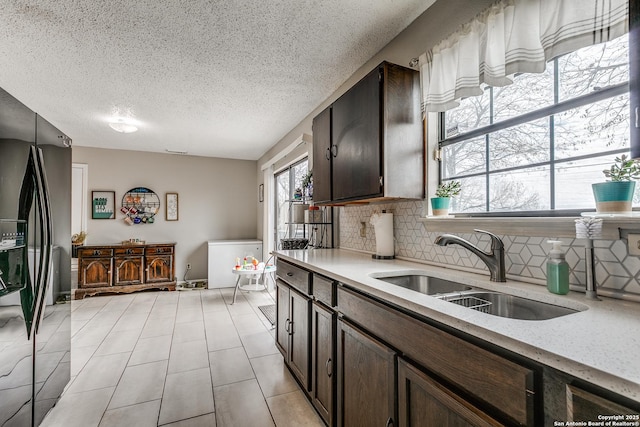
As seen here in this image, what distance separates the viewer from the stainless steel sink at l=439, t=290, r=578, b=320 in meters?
1.08

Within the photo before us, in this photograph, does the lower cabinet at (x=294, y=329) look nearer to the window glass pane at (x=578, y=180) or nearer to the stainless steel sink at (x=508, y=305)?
the stainless steel sink at (x=508, y=305)

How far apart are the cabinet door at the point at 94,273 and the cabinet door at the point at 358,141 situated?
4481 mm

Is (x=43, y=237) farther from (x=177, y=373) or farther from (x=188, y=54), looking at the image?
(x=188, y=54)

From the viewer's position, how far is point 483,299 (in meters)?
1.30

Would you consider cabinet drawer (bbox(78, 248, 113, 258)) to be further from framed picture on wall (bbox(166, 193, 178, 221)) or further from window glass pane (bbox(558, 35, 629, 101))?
window glass pane (bbox(558, 35, 629, 101))

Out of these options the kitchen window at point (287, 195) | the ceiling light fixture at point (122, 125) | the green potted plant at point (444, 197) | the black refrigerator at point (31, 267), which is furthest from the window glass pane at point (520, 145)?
the ceiling light fixture at point (122, 125)

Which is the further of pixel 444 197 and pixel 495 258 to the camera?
pixel 444 197

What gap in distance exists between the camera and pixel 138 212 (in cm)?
548

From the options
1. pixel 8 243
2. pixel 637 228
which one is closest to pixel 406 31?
pixel 637 228

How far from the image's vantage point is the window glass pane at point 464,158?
5.62 ft

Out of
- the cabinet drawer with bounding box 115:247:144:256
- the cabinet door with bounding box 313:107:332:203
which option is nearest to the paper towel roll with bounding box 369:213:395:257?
the cabinet door with bounding box 313:107:332:203

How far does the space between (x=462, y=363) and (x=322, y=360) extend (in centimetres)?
107

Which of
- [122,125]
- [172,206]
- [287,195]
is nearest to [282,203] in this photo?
[287,195]

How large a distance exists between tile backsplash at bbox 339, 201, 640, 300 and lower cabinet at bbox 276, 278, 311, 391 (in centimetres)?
77
